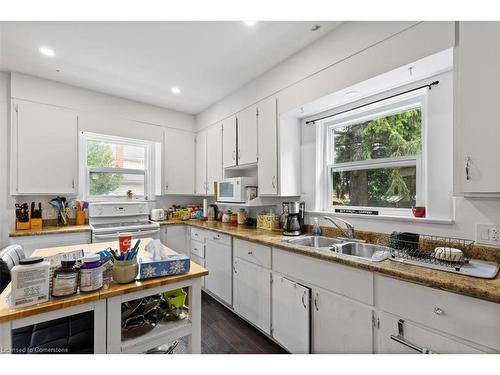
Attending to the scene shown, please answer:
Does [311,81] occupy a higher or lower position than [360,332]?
higher

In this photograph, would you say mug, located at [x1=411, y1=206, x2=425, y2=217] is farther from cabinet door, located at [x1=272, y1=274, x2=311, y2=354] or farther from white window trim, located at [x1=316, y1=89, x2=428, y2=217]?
cabinet door, located at [x1=272, y1=274, x2=311, y2=354]

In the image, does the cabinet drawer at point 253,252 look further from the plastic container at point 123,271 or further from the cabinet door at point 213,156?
the cabinet door at point 213,156

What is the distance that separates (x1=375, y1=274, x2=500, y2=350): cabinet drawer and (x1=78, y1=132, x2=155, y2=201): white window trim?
345cm

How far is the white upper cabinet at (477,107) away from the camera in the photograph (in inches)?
46.0

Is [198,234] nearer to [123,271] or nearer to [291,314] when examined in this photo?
[291,314]

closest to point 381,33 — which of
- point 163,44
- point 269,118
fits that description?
point 269,118

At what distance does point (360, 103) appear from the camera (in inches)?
84.4

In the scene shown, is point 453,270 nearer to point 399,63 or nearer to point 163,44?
point 399,63

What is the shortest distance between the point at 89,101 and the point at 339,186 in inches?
129

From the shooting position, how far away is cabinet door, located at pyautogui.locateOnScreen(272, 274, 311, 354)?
1.68 m

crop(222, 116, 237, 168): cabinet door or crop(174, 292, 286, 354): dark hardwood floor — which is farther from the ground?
crop(222, 116, 237, 168): cabinet door

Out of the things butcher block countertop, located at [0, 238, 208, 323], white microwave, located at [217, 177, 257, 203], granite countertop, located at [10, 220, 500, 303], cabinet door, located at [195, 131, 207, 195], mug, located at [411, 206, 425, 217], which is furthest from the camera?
cabinet door, located at [195, 131, 207, 195]

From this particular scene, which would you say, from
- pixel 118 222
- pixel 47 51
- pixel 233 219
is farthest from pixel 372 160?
pixel 47 51

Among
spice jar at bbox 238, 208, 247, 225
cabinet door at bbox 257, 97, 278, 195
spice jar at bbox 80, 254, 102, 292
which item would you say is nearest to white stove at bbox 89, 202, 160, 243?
spice jar at bbox 238, 208, 247, 225
